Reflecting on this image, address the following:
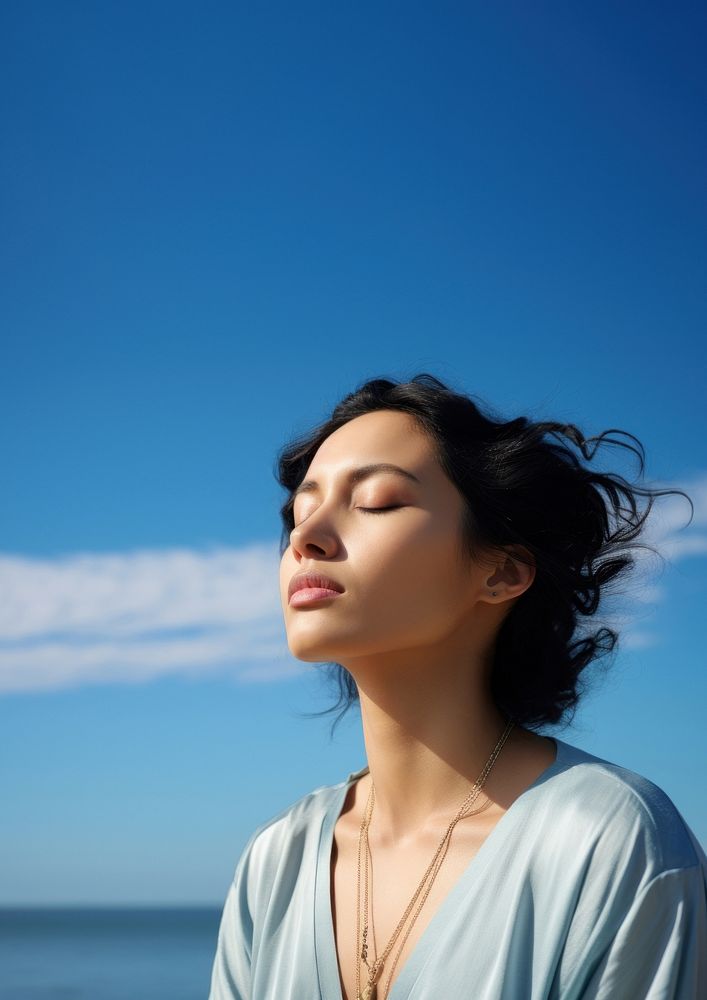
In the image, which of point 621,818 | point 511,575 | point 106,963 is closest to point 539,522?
point 511,575

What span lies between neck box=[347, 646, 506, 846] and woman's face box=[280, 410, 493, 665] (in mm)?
64

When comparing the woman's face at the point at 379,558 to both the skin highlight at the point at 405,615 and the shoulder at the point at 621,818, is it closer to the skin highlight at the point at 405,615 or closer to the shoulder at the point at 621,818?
the skin highlight at the point at 405,615

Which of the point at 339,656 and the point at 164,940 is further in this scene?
the point at 164,940

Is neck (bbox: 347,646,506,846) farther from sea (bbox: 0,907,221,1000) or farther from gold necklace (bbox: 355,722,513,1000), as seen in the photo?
sea (bbox: 0,907,221,1000)

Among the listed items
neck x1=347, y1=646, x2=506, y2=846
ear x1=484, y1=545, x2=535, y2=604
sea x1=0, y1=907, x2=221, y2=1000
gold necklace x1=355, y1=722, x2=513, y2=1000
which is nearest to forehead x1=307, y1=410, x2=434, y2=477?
ear x1=484, y1=545, x2=535, y2=604

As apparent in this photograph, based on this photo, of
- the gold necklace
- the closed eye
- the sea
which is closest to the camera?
the gold necklace

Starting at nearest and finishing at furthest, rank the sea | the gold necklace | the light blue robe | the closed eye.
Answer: the light blue robe, the gold necklace, the closed eye, the sea

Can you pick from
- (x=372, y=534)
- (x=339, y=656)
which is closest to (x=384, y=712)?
(x=339, y=656)

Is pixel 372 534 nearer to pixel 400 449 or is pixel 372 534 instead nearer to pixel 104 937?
pixel 400 449

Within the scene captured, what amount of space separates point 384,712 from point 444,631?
0.21m

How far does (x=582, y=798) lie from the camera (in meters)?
2.11

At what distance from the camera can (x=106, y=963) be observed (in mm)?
28859

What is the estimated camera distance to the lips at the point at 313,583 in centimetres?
222

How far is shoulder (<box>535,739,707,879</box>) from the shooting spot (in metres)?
1.99
